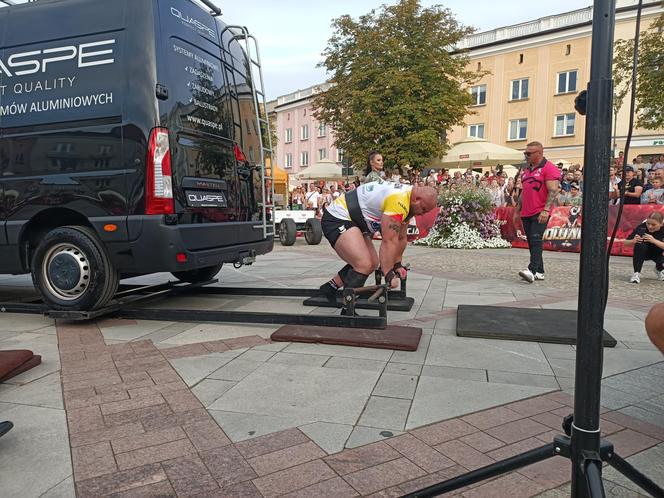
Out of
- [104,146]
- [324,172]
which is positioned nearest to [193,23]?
[104,146]

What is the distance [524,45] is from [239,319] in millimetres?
37601

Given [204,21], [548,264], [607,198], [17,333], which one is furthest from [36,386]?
[548,264]

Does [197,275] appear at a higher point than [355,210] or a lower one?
lower

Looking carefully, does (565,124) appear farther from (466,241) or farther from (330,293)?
(330,293)

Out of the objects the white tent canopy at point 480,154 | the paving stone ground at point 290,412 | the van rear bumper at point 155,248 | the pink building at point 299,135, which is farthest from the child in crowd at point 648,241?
the pink building at point 299,135

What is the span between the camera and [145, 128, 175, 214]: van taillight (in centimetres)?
418

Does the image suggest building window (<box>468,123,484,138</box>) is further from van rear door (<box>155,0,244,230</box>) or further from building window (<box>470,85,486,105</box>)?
van rear door (<box>155,0,244,230</box>)

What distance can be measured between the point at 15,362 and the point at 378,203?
3161 mm

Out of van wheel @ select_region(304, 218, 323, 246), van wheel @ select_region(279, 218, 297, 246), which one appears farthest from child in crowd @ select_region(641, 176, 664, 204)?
van wheel @ select_region(279, 218, 297, 246)

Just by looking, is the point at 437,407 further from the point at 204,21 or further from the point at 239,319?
the point at 204,21

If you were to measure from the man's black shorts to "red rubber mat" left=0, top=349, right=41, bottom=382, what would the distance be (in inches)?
104

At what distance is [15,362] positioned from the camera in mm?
3336

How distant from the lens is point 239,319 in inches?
176

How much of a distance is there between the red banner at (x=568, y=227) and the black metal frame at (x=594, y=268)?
842cm
